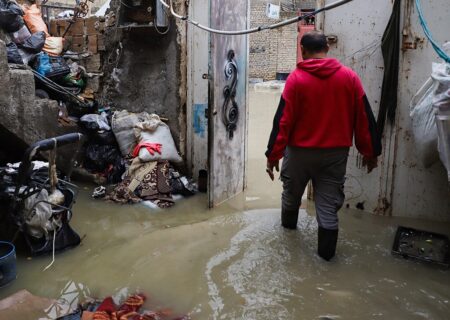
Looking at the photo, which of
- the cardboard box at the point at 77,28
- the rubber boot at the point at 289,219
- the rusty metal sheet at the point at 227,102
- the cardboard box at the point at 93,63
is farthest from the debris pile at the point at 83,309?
the cardboard box at the point at 77,28

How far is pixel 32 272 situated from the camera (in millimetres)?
3721

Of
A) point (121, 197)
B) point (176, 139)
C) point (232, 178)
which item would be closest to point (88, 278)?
point (121, 197)

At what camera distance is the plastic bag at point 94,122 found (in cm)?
616

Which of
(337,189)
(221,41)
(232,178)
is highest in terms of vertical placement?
(221,41)

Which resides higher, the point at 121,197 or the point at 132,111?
the point at 132,111

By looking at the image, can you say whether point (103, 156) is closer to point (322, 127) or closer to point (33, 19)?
point (33, 19)

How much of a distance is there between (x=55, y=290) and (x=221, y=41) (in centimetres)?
316

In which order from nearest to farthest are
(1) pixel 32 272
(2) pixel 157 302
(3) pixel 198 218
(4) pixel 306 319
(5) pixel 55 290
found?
(4) pixel 306 319 < (2) pixel 157 302 < (5) pixel 55 290 < (1) pixel 32 272 < (3) pixel 198 218

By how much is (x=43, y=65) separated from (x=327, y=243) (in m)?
5.03

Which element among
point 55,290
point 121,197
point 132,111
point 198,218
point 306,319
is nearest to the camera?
point 306,319

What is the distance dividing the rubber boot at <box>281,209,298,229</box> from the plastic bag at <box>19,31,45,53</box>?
440 cm

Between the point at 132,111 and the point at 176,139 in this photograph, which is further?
the point at 132,111

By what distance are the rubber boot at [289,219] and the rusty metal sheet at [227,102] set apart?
1.13 m

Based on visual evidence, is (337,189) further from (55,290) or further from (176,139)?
(176,139)
